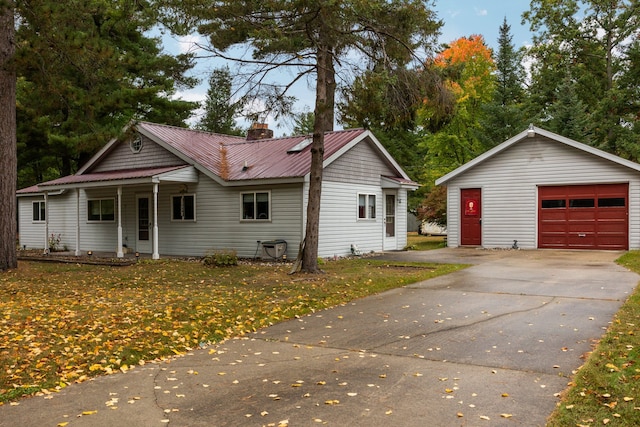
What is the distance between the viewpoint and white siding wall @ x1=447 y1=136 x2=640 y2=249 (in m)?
18.2

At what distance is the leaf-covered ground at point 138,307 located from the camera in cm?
573

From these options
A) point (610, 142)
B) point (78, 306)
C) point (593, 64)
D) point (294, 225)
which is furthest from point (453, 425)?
point (593, 64)

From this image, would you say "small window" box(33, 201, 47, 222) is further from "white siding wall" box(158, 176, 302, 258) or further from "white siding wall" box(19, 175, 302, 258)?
"white siding wall" box(158, 176, 302, 258)

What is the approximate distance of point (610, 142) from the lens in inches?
1214

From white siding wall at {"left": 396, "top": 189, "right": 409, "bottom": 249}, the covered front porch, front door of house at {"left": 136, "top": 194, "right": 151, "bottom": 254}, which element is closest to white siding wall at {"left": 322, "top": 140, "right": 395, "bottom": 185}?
white siding wall at {"left": 396, "top": 189, "right": 409, "bottom": 249}

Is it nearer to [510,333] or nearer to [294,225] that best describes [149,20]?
[294,225]

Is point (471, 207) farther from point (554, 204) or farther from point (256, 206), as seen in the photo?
point (256, 206)

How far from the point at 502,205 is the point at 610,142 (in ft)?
48.8

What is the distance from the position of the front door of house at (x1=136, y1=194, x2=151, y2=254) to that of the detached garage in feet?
37.3

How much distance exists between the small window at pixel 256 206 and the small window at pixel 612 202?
1130 cm

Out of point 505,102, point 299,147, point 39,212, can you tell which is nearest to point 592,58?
point 505,102

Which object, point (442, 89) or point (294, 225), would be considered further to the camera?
point (294, 225)

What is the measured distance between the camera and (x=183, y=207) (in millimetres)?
18656

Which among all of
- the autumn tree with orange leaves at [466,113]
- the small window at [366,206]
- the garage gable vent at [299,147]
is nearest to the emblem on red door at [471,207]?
the small window at [366,206]
